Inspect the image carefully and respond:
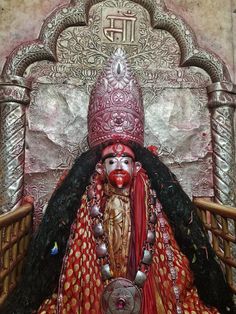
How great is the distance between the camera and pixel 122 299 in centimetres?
180

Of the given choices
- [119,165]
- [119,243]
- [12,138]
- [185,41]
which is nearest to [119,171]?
Result: [119,165]

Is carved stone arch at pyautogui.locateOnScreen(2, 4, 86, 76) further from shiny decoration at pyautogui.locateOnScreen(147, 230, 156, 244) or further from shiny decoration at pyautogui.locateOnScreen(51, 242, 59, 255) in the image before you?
shiny decoration at pyautogui.locateOnScreen(147, 230, 156, 244)

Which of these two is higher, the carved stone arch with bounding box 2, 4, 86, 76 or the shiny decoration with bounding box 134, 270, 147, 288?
the carved stone arch with bounding box 2, 4, 86, 76

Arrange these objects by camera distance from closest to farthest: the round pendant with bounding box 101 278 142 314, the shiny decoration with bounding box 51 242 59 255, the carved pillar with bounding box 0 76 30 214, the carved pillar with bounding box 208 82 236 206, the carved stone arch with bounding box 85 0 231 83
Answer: the round pendant with bounding box 101 278 142 314 < the shiny decoration with bounding box 51 242 59 255 < the carved pillar with bounding box 0 76 30 214 < the carved pillar with bounding box 208 82 236 206 < the carved stone arch with bounding box 85 0 231 83

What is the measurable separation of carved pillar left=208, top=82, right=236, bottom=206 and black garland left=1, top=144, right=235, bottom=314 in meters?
0.51

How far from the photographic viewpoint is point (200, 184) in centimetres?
255

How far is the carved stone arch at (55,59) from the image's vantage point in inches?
94.3

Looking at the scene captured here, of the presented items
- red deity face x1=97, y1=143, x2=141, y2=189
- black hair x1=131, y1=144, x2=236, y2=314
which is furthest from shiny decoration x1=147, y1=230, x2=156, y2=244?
red deity face x1=97, y1=143, x2=141, y2=189

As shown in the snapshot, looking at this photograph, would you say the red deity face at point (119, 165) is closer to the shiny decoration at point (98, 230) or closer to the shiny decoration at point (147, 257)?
the shiny decoration at point (98, 230)

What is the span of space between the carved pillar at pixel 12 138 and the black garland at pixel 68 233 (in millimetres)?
458

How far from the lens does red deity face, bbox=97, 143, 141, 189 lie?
1977 millimetres

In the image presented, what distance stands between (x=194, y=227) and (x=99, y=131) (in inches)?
29.2

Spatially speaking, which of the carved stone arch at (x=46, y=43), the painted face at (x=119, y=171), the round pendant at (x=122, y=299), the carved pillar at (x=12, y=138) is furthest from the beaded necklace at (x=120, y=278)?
the carved stone arch at (x=46, y=43)

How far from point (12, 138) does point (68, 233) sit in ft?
2.60
